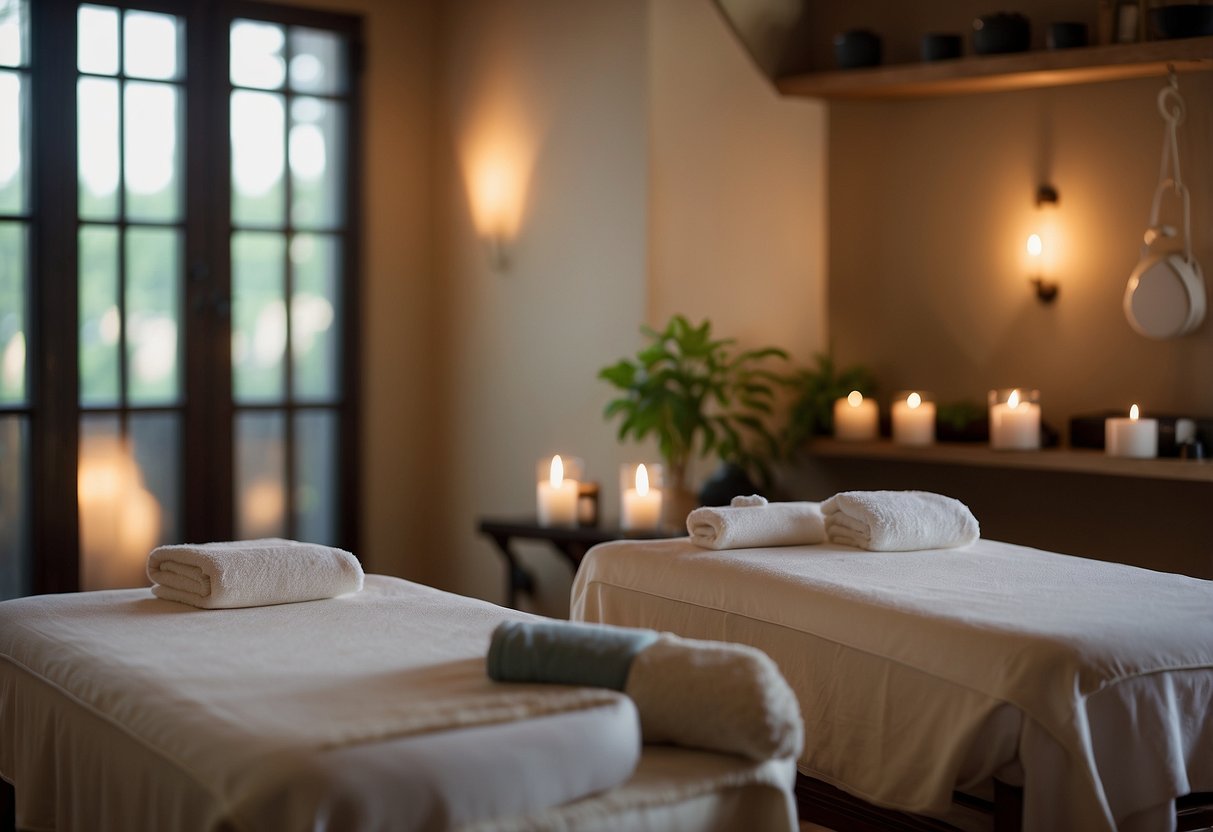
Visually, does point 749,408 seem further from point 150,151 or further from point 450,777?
point 450,777

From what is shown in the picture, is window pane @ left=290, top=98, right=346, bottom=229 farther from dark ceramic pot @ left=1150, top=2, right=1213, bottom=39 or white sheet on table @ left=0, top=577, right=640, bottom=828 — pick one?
dark ceramic pot @ left=1150, top=2, right=1213, bottom=39

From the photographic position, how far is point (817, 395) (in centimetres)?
371

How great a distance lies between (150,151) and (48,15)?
0.46 m

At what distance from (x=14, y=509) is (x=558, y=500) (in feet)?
5.21

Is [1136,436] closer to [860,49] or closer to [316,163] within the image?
[860,49]

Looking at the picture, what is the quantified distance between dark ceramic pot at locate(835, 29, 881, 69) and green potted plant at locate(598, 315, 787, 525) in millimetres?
784

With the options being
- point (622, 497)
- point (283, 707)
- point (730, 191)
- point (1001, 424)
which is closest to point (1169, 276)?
point (1001, 424)

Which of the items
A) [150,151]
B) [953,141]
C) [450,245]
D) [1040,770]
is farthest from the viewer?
[450,245]

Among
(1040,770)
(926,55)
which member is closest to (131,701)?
(1040,770)

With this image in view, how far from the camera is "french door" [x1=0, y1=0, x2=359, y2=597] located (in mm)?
3908

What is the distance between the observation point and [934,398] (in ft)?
12.4

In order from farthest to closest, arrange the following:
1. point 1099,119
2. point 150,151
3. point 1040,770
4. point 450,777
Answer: point 150,151
point 1099,119
point 1040,770
point 450,777

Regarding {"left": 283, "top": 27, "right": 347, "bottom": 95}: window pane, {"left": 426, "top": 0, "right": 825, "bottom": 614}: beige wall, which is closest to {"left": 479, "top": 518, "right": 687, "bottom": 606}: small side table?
{"left": 426, "top": 0, "right": 825, "bottom": 614}: beige wall

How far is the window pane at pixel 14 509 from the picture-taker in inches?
153
